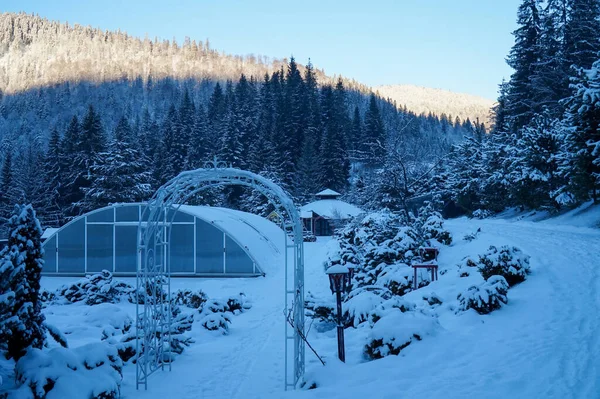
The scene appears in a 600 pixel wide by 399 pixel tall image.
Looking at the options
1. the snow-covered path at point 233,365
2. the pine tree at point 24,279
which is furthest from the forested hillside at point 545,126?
the pine tree at point 24,279

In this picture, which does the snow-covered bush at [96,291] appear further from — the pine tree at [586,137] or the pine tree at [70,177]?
the pine tree at [70,177]

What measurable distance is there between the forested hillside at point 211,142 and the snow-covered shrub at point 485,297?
724 cm

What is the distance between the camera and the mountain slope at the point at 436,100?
149 metres

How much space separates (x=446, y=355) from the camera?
6.22 meters

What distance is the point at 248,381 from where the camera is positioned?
6.36 m

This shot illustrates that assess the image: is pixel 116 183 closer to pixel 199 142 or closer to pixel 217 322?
pixel 199 142

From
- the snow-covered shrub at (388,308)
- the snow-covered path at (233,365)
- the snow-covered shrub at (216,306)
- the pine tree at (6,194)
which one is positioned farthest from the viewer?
the pine tree at (6,194)

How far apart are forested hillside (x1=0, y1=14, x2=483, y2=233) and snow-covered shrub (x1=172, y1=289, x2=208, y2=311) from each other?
7.23 metres

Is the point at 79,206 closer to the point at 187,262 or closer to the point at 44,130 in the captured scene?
the point at 187,262

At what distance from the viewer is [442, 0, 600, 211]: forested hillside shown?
16.1 metres

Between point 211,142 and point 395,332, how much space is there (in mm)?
42719

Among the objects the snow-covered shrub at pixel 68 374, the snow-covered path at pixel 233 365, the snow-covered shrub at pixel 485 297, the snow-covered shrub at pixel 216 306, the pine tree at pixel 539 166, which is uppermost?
the pine tree at pixel 539 166

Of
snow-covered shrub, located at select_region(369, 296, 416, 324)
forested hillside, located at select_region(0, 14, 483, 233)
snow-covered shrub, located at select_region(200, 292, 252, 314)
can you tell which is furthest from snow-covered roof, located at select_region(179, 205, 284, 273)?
snow-covered shrub, located at select_region(369, 296, 416, 324)

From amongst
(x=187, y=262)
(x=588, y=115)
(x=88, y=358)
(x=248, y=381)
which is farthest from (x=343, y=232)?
(x=88, y=358)
